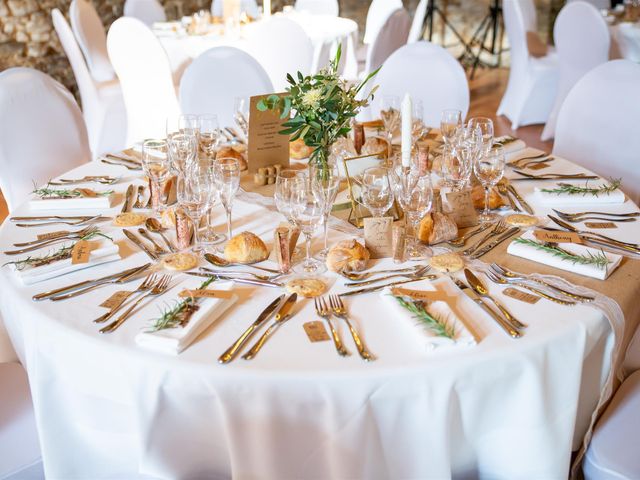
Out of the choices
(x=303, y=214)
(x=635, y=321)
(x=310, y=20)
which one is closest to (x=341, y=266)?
(x=303, y=214)

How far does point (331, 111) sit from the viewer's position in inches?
68.9

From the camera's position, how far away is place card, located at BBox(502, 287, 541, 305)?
1413 millimetres

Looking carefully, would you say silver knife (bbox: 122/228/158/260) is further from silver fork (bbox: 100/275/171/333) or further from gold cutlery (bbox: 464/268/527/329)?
gold cutlery (bbox: 464/268/527/329)

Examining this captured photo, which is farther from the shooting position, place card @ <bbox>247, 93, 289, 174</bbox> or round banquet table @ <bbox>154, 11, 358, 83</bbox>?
round banquet table @ <bbox>154, 11, 358, 83</bbox>

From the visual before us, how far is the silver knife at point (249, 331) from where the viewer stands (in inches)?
48.3

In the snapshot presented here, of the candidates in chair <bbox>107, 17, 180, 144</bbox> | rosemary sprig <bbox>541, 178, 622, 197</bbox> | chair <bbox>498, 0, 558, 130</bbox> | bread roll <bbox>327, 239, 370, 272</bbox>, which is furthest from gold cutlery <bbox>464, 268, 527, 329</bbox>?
chair <bbox>498, 0, 558, 130</bbox>

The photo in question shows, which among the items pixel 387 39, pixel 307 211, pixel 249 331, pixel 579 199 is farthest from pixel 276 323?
pixel 387 39

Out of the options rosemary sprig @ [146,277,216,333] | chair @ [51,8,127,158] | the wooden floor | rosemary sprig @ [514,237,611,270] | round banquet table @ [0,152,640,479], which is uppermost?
rosemary sprig @ [514,237,611,270]

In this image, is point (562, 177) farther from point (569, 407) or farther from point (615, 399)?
point (569, 407)

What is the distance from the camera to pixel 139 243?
5.61ft

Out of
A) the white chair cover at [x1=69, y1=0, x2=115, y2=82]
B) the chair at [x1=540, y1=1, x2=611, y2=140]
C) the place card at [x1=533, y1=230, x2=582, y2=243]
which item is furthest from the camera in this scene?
the white chair cover at [x1=69, y1=0, x2=115, y2=82]

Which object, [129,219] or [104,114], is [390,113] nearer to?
[129,219]

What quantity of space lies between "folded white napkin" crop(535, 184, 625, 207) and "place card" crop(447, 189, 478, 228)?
301 millimetres

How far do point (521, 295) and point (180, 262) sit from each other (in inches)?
31.1
